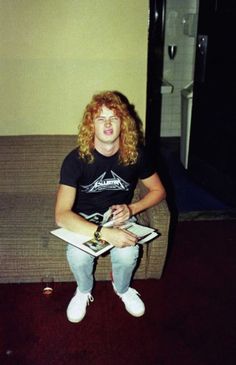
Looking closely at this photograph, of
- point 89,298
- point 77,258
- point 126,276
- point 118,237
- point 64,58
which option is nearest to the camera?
point 118,237

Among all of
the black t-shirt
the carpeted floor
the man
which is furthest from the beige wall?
the carpeted floor

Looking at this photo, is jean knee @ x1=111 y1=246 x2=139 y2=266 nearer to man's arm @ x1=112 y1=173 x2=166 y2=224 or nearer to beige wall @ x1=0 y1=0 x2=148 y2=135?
man's arm @ x1=112 y1=173 x2=166 y2=224

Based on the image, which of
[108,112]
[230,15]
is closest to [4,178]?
[108,112]

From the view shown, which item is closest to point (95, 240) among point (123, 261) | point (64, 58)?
point (123, 261)

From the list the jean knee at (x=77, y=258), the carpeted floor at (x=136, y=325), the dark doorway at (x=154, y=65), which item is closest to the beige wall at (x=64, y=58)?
the dark doorway at (x=154, y=65)

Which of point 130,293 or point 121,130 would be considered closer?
point 121,130

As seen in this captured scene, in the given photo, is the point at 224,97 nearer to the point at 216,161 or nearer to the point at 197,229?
the point at 216,161

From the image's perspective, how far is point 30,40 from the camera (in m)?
2.49

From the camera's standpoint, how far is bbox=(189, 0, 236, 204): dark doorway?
3.15 meters

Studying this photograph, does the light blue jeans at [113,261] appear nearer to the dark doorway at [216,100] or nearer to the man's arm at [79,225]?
the man's arm at [79,225]

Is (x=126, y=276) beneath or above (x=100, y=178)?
beneath

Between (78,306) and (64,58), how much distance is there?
167 centimetres

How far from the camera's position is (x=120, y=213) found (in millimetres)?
1935

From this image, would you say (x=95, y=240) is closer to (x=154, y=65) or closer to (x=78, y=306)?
(x=78, y=306)
